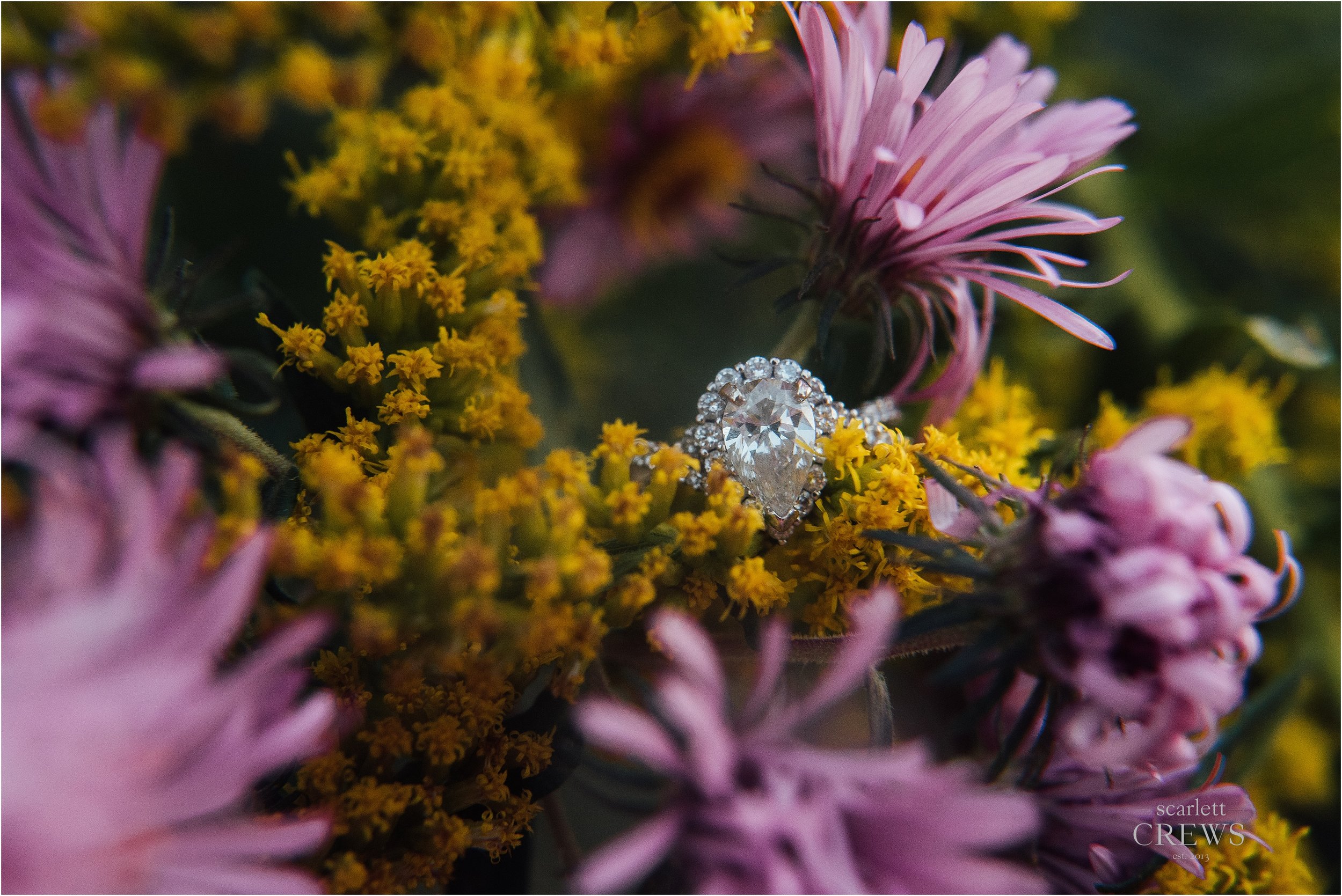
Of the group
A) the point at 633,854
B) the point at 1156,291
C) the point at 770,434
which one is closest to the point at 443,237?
the point at 770,434

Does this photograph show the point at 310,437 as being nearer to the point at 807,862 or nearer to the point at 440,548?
the point at 440,548

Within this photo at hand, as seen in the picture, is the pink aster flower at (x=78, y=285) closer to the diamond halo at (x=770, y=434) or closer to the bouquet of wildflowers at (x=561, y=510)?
the bouquet of wildflowers at (x=561, y=510)

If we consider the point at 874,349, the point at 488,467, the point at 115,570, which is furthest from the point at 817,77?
the point at 115,570

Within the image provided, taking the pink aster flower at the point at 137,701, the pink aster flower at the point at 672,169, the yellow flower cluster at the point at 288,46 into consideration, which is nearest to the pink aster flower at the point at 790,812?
the pink aster flower at the point at 137,701

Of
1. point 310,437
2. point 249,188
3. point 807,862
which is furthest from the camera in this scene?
point 249,188

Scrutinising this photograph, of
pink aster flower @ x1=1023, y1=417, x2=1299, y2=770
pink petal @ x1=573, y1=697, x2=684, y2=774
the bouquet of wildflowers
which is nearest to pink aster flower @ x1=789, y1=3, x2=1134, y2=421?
the bouquet of wildflowers

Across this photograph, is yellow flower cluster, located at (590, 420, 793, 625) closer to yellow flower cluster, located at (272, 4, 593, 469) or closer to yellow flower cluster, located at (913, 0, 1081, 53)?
yellow flower cluster, located at (272, 4, 593, 469)
